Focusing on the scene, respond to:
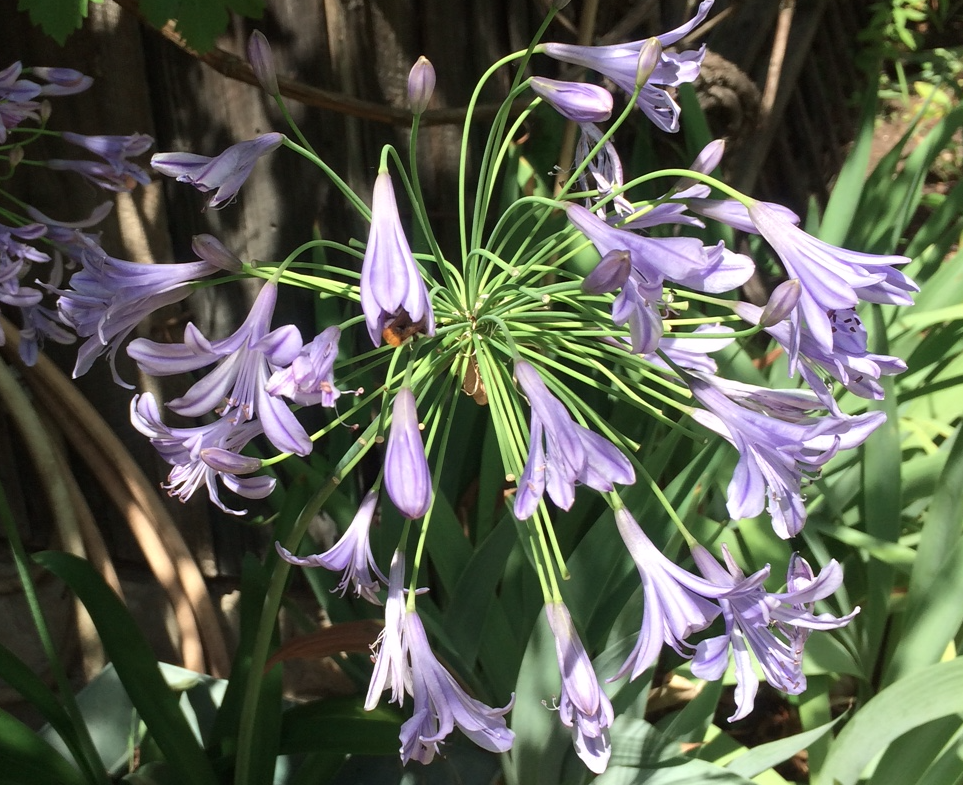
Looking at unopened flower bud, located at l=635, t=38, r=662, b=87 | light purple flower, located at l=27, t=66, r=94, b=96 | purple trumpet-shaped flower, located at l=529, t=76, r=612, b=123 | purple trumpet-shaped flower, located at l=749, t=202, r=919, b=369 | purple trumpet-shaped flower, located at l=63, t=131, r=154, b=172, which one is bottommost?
purple trumpet-shaped flower, located at l=63, t=131, r=154, b=172

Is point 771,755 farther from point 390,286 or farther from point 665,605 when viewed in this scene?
point 390,286

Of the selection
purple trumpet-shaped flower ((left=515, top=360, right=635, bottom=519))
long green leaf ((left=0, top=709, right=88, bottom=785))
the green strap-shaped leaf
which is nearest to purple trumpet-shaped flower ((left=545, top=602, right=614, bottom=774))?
purple trumpet-shaped flower ((left=515, top=360, right=635, bottom=519))

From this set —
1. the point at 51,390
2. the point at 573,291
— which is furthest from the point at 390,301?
the point at 51,390

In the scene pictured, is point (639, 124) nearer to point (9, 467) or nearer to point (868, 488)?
point (868, 488)

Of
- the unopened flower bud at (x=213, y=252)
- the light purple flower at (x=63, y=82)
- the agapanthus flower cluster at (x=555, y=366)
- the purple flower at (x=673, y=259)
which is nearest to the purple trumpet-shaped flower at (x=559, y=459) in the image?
the agapanthus flower cluster at (x=555, y=366)

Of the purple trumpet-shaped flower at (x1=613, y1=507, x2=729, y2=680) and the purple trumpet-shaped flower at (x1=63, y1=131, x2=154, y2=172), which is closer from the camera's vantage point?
the purple trumpet-shaped flower at (x1=613, y1=507, x2=729, y2=680)

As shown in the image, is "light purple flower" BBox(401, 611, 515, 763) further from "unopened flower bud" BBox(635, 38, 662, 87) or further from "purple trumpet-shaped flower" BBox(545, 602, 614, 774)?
"unopened flower bud" BBox(635, 38, 662, 87)

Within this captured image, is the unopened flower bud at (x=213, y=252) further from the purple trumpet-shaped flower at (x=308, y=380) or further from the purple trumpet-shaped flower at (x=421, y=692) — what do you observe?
the purple trumpet-shaped flower at (x=421, y=692)
